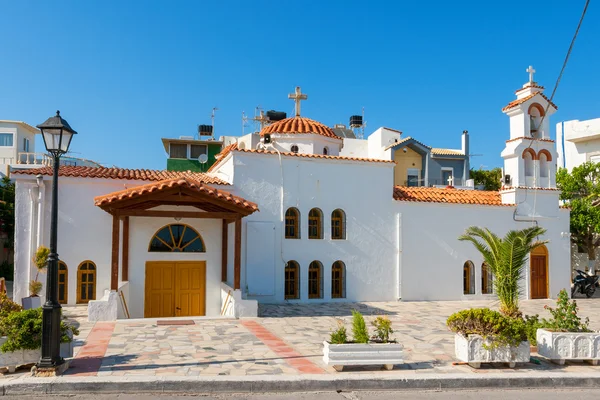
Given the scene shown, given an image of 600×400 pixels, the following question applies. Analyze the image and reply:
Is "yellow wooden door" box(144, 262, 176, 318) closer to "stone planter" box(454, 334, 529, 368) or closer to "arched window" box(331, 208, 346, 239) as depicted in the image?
"arched window" box(331, 208, 346, 239)

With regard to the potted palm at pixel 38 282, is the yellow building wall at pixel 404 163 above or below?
above

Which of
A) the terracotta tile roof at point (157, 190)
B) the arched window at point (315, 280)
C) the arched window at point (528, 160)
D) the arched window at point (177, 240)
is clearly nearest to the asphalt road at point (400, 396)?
the terracotta tile roof at point (157, 190)

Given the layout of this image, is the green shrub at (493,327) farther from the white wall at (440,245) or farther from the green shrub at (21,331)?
the white wall at (440,245)

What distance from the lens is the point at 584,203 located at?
23.7 metres

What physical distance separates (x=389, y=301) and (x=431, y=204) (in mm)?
3841

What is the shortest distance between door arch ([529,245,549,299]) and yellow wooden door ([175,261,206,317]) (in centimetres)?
1261

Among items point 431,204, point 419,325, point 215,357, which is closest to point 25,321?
point 215,357

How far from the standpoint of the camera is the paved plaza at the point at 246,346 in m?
8.15

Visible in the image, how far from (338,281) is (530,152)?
8.98 meters

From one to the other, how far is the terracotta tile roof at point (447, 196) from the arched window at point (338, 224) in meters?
2.12

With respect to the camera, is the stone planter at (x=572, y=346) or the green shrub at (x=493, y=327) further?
the stone planter at (x=572, y=346)

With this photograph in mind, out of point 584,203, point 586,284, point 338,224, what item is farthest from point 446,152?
point 338,224

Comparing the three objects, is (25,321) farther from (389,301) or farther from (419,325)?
(389,301)

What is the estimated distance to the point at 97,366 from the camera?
8.11 meters
